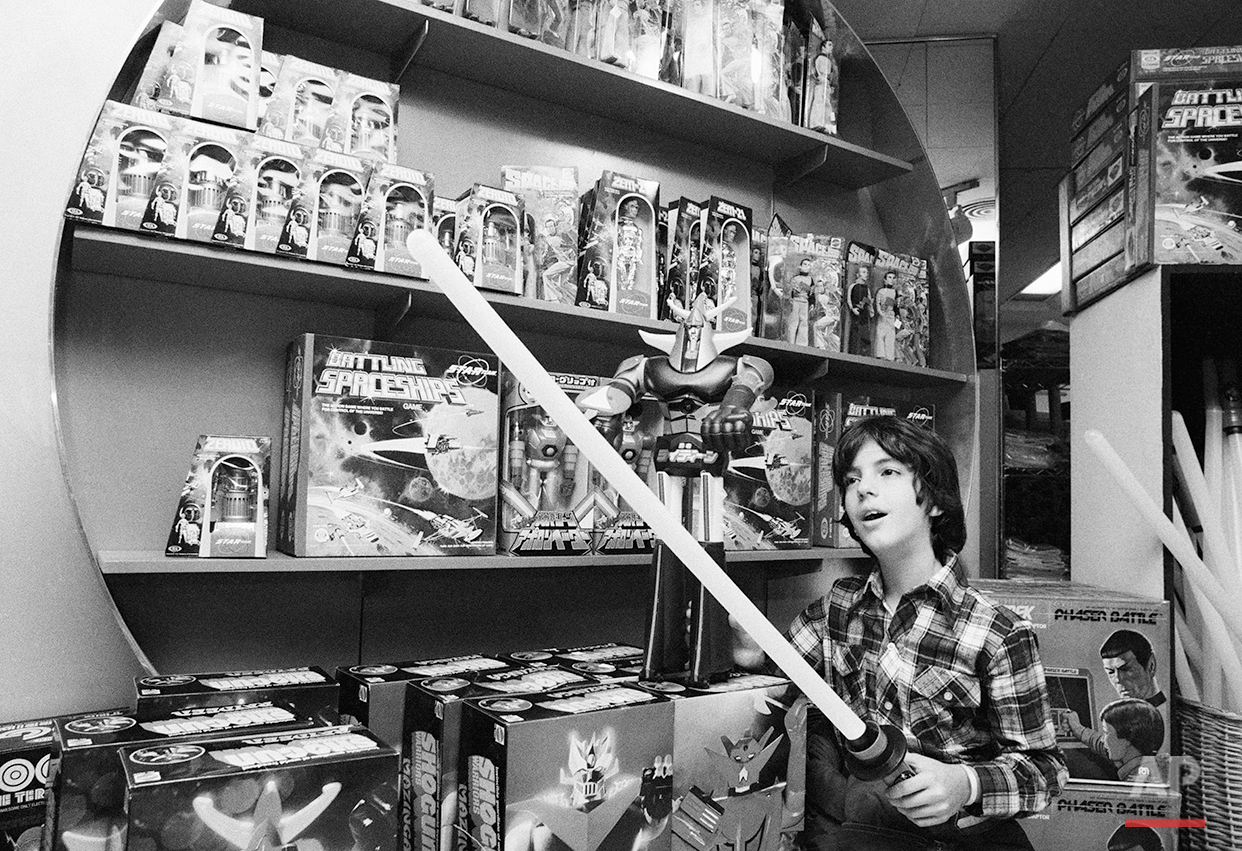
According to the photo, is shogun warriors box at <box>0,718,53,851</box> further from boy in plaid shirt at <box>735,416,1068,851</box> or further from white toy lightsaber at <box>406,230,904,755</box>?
boy in plaid shirt at <box>735,416,1068,851</box>

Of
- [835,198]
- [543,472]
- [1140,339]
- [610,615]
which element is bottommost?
[610,615]

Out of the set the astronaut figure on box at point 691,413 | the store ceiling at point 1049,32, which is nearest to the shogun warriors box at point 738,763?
the astronaut figure on box at point 691,413

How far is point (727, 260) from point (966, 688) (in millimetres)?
1132

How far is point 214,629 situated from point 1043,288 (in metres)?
6.55

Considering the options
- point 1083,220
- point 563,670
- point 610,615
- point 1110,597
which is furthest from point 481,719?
point 1083,220

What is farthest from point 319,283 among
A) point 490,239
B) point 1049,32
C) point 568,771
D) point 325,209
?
point 1049,32

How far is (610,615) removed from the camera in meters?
2.08

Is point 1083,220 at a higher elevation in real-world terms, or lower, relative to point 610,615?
higher

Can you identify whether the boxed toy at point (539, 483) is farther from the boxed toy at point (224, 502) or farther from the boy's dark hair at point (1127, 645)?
the boy's dark hair at point (1127, 645)

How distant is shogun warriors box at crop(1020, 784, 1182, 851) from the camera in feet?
5.61

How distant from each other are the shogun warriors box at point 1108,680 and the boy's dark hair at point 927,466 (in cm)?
43

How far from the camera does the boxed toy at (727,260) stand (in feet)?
6.51

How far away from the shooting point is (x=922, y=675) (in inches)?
52.3

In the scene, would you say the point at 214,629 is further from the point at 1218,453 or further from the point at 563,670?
the point at 1218,453
